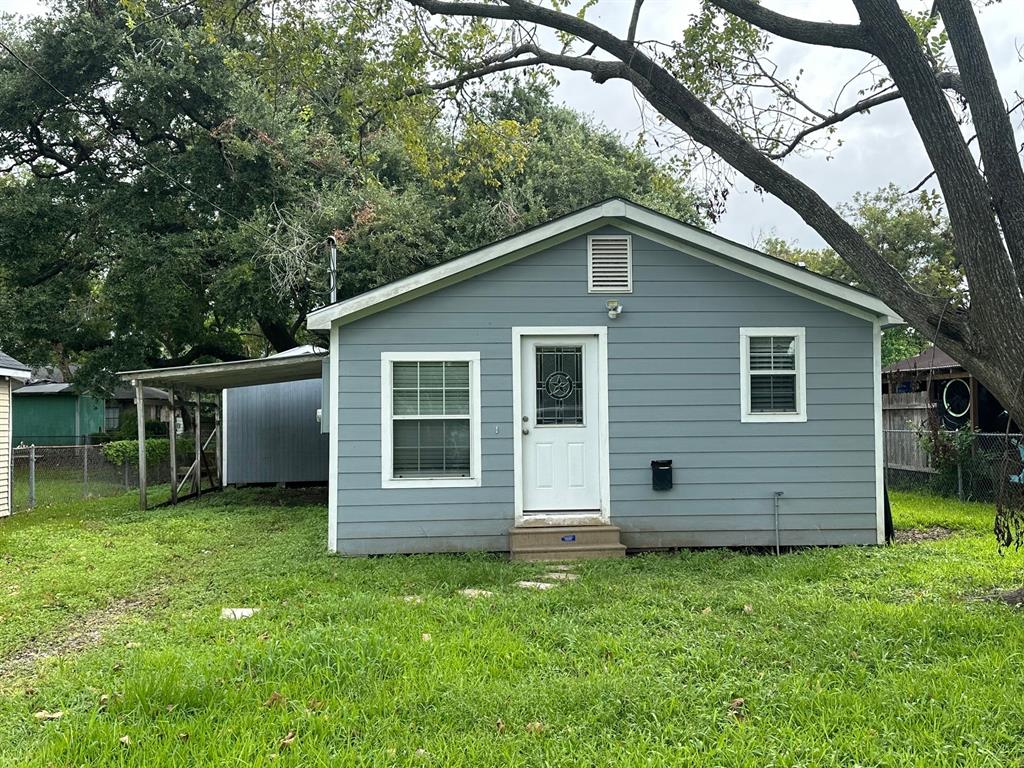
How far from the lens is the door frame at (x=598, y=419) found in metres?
6.95

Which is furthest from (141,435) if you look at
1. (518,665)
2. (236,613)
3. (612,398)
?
(518,665)

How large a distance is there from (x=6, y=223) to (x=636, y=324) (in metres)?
14.2

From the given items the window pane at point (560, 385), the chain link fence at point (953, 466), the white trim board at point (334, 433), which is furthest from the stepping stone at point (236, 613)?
the chain link fence at point (953, 466)

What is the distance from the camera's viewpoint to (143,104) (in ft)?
46.9

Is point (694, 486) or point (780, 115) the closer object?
point (694, 486)

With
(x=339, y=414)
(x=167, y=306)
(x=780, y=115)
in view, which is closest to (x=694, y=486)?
(x=339, y=414)

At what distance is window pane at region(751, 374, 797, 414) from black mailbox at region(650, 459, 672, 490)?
111 cm

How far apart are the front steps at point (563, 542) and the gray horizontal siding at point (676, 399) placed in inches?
11.7

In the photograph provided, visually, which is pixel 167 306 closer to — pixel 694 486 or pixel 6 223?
pixel 6 223

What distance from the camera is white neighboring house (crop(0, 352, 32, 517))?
1037cm

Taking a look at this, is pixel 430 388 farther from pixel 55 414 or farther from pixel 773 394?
pixel 55 414

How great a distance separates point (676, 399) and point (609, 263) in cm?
156

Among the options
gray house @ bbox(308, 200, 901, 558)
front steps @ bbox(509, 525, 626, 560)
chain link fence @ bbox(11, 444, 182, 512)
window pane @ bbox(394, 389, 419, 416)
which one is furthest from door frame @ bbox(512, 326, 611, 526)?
chain link fence @ bbox(11, 444, 182, 512)

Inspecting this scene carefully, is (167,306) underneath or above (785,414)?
above
